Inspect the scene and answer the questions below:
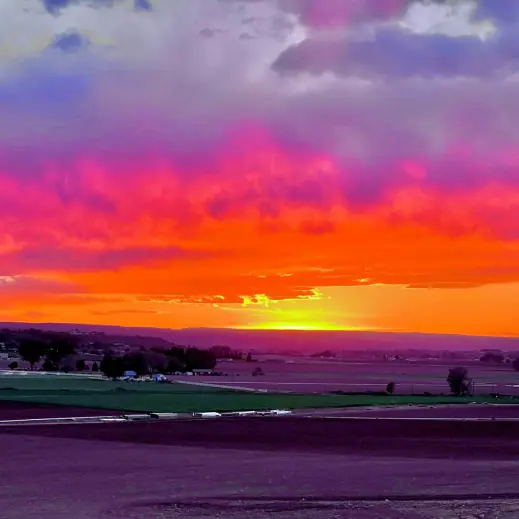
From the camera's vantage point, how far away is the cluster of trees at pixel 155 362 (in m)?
100

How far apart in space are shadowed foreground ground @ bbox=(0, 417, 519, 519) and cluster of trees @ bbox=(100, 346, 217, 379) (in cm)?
6139

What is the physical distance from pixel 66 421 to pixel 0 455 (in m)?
14.6

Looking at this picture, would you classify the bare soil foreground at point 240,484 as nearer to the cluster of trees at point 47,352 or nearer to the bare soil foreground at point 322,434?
the bare soil foreground at point 322,434

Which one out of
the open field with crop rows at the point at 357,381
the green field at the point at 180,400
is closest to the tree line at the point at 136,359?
the open field with crop rows at the point at 357,381

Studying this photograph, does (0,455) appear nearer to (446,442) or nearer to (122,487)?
(122,487)

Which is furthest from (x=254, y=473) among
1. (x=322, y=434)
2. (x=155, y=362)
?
(x=155, y=362)

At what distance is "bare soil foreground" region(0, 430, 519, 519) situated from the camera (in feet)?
60.6

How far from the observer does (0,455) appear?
27.9m

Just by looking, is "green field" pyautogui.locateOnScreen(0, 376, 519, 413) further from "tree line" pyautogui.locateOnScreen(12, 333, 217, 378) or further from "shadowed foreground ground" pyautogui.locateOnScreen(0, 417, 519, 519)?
"tree line" pyautogui.locateOnScreen(12, 333, 217, 378)

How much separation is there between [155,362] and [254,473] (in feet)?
329

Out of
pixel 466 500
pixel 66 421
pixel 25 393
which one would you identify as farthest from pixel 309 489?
pixel 25 393

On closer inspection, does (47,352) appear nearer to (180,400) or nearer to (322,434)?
(180,400)

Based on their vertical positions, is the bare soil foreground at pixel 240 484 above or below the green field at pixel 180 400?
above

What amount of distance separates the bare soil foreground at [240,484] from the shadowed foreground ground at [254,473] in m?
0.03
